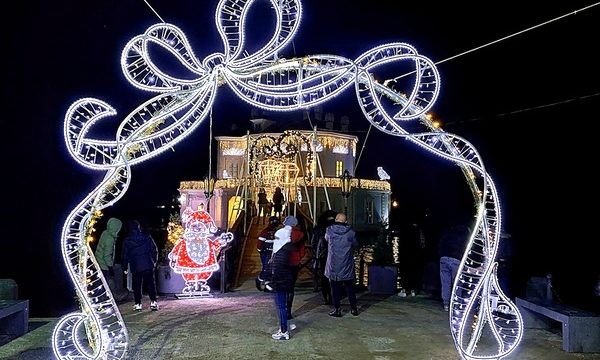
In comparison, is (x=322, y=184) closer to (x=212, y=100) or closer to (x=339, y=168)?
(x=339, y=168)

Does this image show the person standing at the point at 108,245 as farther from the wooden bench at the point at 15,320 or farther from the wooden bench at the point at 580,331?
the wooden bench at the point at 580,331

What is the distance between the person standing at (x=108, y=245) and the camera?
11.6 metres

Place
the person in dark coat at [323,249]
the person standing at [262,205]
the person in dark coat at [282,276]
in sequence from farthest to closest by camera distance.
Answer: the person standing at [262,205]
the person in dark coat at [323,249]
the person in dark coat at [282,276]

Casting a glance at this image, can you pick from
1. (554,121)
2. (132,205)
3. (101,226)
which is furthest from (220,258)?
(132,205)

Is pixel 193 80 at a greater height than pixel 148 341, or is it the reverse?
pixel 193 80

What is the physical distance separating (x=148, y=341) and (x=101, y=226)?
38672 mm

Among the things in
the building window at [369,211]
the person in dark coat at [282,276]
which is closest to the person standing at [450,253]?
the person in dark coat at [282,276]

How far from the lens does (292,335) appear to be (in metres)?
9.01

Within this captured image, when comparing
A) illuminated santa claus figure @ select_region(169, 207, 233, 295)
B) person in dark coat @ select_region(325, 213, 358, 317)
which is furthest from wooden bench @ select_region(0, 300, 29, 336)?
person in dark coat @ select_region(325, 213, 358, 317)

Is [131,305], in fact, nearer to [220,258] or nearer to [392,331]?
[220,258]

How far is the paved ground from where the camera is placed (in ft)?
26.1

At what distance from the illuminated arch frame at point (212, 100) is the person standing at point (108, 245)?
12.5 ft

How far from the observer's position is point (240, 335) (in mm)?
8969

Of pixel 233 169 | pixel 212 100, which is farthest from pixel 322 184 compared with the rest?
pixel 212 100
